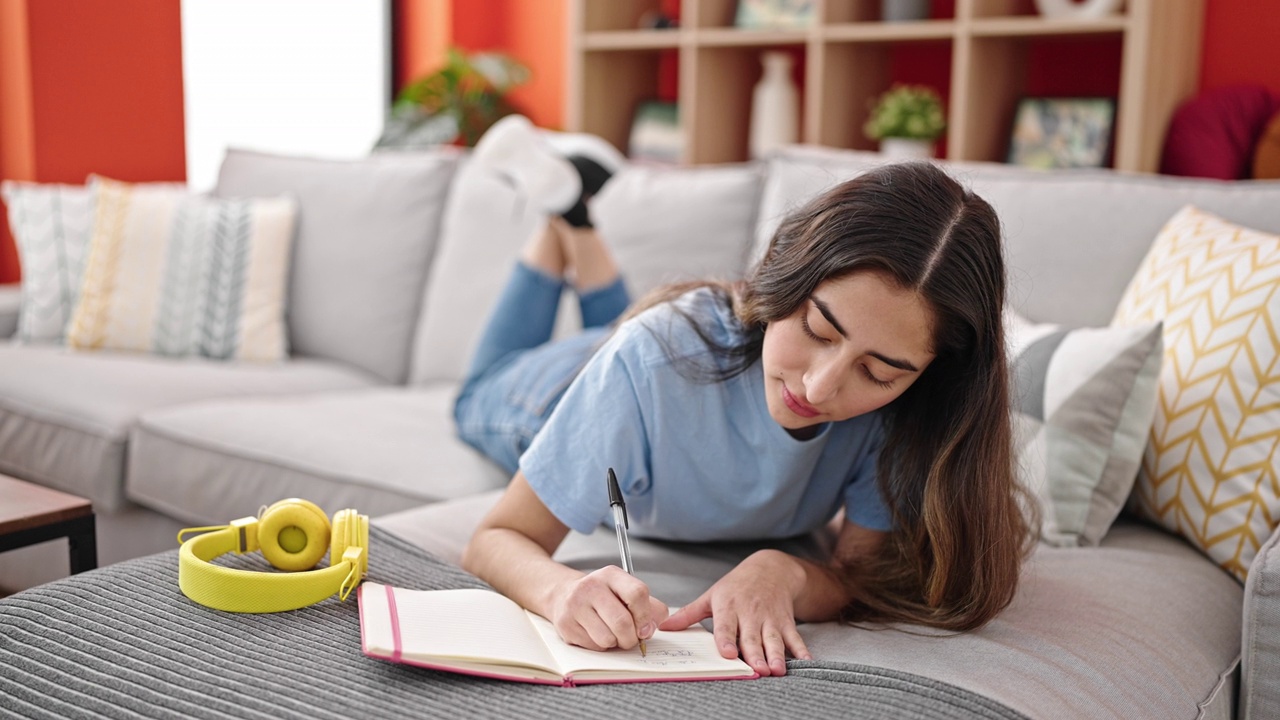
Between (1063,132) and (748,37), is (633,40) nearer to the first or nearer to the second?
(748,37)

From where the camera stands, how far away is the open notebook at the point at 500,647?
0.90 metres

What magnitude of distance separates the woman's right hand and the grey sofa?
20 centimetres

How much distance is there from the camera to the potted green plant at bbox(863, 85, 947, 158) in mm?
2746

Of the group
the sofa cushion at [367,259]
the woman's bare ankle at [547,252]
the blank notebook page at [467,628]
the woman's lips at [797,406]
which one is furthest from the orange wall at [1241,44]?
the blank notebook page at [467,628]

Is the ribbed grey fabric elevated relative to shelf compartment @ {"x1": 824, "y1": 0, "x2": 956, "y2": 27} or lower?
lower

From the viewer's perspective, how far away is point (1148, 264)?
1.56 m

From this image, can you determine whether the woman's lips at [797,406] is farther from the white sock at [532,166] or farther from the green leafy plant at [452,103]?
the green leafy plant at [452,103]

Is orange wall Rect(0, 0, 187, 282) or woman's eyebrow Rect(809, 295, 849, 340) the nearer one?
woman's eyebrow Rect(809, 295, 849, 340)

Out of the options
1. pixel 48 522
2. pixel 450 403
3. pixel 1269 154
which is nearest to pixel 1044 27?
pixel 1269 154

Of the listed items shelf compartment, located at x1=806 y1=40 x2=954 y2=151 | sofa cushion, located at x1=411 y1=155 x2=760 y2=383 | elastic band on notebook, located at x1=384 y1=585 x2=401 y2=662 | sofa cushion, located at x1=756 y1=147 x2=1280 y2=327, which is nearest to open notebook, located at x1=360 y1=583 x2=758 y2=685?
elastic band on notebook, located at x1=384 y1=585 x2=401 y2=662

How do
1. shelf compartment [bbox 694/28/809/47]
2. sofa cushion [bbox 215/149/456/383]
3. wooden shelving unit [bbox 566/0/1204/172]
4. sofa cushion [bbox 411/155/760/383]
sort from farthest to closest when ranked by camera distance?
shelf compartment [bbox 694/28/809/47]
sofa cushion [bbox 215/149/456/383]
wooden shelving unit [bbox 566/0/1204/172]
sofa cushion [bbox 411/155/760/383]

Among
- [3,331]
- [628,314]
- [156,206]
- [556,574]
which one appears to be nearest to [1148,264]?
[628,314]

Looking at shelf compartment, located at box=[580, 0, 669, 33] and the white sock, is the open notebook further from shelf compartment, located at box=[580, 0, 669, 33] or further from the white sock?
shelf compartment, located at box=[580, 0, 669, 33]

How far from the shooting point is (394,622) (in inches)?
36.8
